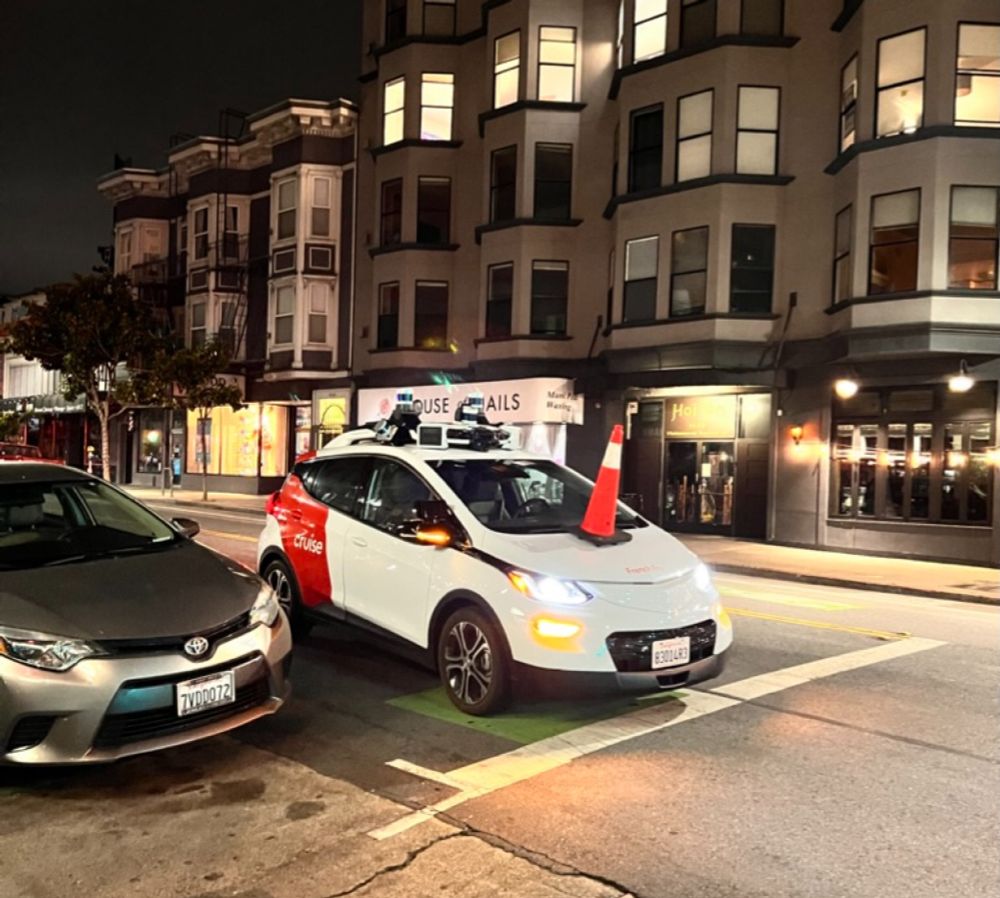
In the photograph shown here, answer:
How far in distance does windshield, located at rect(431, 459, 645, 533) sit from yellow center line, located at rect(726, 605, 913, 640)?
361cm

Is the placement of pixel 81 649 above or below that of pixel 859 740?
above

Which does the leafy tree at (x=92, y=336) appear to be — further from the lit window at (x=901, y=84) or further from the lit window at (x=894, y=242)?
the lit window at (x=901, y=84)

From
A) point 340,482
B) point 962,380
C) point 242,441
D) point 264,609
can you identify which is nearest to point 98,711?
point 264,609

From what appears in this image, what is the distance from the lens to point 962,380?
15.9 metres

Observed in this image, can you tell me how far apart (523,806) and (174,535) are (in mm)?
2991

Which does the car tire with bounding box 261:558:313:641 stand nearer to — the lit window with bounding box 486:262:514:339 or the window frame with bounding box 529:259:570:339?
the window frame with bounding box 529:259:570:339

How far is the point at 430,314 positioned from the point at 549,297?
169 inches

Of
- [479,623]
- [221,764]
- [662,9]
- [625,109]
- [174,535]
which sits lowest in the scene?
[221,764]

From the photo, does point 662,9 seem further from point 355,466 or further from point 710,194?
point 355,466

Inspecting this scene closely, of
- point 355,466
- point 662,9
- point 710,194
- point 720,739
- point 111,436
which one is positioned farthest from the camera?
point 111,436

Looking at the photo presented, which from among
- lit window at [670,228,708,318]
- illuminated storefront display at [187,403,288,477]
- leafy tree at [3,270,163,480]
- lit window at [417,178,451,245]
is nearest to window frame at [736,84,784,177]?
lit window at [670,228,708,318]

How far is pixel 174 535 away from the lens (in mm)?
6004

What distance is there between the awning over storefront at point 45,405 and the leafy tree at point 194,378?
12095 millimetres

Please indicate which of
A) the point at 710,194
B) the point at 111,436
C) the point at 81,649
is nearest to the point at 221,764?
the point at 81,649
